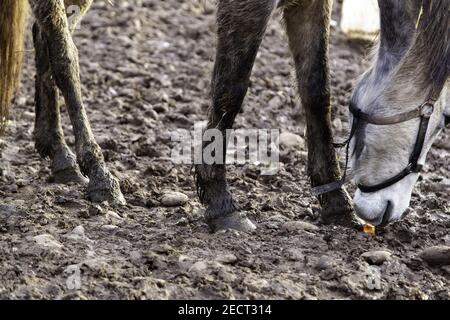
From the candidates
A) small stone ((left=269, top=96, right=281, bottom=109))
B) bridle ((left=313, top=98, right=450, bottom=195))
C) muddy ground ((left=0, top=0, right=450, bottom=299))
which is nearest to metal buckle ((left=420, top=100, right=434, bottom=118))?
bridle ((left=313, top=98, right=450, bottom=195))

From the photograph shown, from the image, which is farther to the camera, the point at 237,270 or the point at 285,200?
the point at 285,200

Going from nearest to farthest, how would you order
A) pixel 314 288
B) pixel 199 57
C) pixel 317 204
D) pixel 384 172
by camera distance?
pixel 314 288, pixel 384 172, pixel 317 204, pixel 199 57

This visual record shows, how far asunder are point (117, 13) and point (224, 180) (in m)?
5.30

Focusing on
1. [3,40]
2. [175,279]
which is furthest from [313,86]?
[3,40]

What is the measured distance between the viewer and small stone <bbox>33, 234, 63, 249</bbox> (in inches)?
180

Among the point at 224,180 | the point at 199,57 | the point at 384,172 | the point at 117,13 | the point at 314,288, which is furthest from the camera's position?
the point at 117,13

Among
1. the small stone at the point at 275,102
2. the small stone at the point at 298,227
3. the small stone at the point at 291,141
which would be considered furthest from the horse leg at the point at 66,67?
the small stone at the point at 275,102

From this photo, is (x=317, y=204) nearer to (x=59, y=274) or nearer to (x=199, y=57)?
(x=59, y=274)

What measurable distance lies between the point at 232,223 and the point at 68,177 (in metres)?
1.35

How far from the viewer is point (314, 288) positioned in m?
4.21

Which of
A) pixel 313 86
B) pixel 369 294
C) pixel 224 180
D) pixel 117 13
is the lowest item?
pixel 369 294

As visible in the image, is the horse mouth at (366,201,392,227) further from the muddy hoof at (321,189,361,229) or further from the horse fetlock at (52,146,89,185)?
the horse fetlock at (52,146,89,185)

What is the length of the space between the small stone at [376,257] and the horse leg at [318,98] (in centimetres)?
59

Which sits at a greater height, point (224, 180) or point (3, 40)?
point (3, 40)
